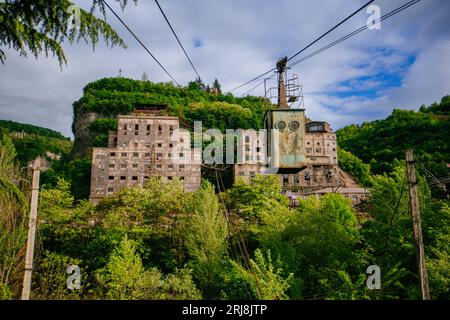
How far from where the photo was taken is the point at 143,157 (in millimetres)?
53656

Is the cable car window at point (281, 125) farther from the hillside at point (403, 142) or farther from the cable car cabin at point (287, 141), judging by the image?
the hillside at point (403, 142)

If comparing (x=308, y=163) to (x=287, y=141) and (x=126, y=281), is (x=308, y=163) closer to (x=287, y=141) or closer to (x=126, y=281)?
(x=126, y=281)

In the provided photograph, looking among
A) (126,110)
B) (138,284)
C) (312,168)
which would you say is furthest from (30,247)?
(126,110)

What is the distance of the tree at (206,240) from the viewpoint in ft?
81.6

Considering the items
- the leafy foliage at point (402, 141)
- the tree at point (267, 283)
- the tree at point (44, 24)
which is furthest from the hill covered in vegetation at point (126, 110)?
the tree at point (44, 24)

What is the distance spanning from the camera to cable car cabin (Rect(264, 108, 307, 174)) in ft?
42.1

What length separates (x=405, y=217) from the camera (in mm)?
23297

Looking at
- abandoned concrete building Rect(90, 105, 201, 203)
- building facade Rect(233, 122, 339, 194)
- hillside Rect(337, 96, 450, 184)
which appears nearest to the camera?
abandoned concrete building Rect(90, 105, 201, 203)

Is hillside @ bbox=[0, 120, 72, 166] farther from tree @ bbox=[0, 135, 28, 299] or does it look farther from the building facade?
tree @ bbox=[0, 135, 28, 299]

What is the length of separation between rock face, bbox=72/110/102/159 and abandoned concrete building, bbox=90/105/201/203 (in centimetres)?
1572

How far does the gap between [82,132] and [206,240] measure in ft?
181

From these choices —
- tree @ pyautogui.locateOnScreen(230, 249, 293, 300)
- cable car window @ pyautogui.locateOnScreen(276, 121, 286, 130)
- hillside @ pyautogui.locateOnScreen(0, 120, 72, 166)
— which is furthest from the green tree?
hillside @ pyautogui.locateOnScreen(0, 120, 72, 166)

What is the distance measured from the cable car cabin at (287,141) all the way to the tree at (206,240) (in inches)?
576
